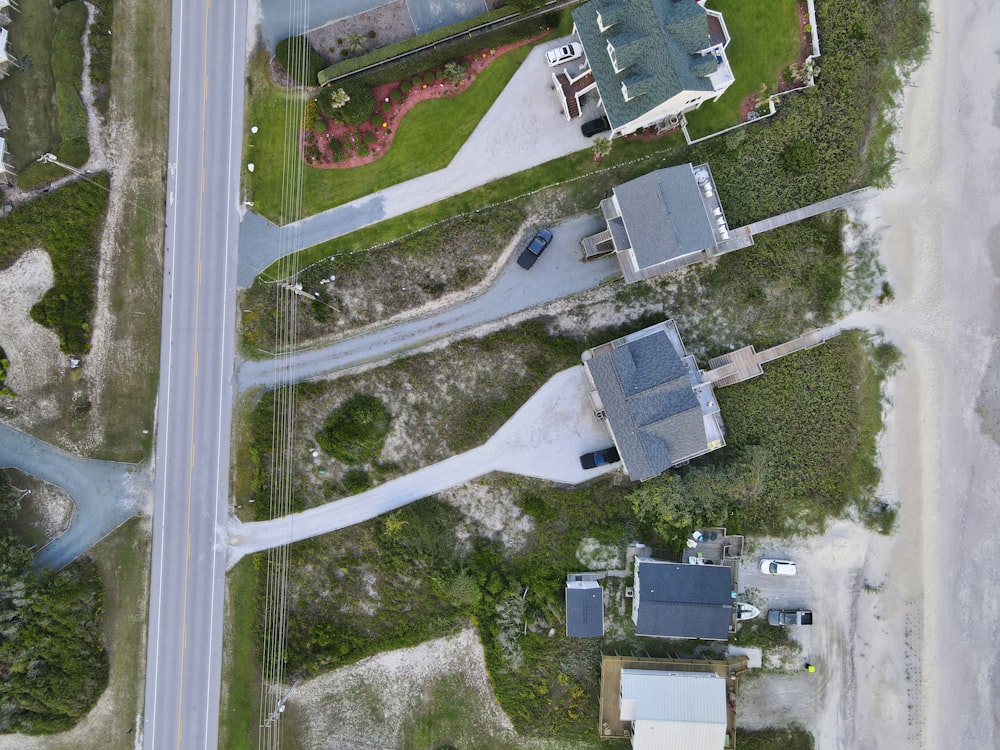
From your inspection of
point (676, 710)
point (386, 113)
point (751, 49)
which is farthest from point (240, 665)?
point (751, 49)

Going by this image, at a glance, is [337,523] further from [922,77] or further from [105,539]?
[922,77]

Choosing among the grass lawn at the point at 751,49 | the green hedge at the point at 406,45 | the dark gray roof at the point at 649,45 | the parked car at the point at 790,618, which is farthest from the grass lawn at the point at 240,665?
the grass lawn at the point at 751,49

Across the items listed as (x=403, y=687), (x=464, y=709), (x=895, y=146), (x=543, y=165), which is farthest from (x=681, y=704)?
(x=895, y=146)

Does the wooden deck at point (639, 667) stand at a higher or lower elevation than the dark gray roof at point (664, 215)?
lower

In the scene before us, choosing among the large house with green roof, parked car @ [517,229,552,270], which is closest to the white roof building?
parked car @ [517,229,552,270]

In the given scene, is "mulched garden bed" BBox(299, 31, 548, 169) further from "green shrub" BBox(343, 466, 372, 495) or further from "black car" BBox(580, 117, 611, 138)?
"green shrub" BBox(343, 466, 372, 495)

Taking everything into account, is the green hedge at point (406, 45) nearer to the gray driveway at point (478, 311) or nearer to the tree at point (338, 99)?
the tree at point (338, 99)

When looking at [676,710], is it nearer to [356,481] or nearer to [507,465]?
[507,465]
